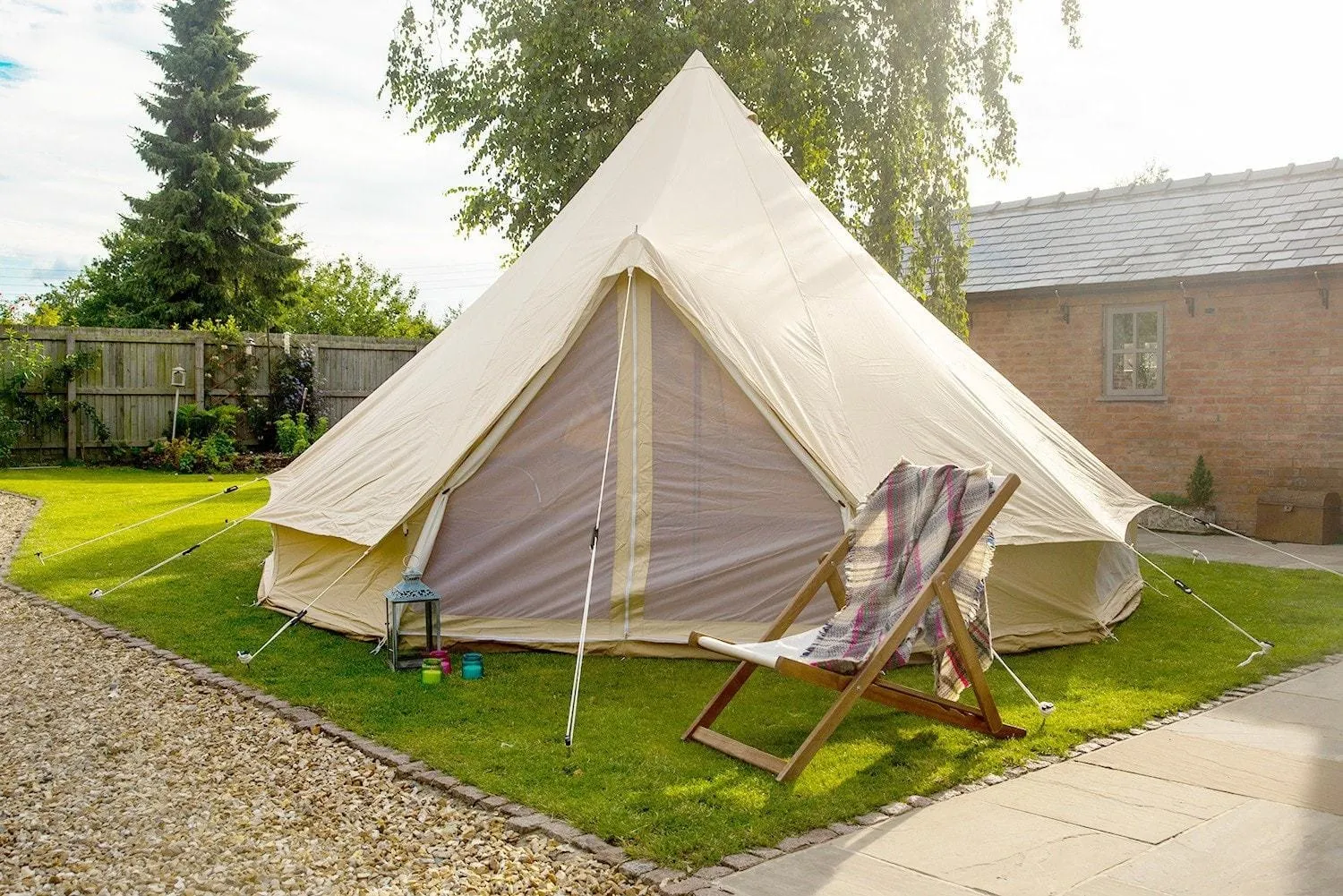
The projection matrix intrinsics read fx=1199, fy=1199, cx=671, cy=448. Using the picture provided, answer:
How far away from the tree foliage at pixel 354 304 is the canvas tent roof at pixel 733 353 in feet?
58.6

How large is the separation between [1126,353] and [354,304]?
19117 millimetres

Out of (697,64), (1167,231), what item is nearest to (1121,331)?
(1167,231)

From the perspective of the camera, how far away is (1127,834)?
11.3 ft

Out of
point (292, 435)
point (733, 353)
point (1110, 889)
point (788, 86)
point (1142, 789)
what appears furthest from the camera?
point (292, 435)

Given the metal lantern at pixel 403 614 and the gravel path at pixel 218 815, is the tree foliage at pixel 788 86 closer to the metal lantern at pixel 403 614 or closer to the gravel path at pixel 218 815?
the metal lantern at pixel 403 614

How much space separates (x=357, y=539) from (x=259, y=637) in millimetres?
851

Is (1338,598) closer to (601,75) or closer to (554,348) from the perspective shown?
(554,348)

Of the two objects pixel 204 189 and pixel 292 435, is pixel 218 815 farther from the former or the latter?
pixel 204 189

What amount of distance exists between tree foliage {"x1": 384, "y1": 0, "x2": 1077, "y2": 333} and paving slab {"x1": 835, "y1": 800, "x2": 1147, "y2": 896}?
8288 mm

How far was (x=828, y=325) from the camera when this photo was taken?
6246 mm

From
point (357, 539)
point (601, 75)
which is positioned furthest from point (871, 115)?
point (357, 539)

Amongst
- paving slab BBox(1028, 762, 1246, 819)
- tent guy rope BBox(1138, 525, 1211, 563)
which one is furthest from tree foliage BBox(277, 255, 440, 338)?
paving slab BBox(1028, 762, 1246, 819)

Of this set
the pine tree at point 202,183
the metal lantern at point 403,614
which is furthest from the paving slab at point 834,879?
the pine tree at point 202,183

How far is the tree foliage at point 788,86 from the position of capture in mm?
10828
